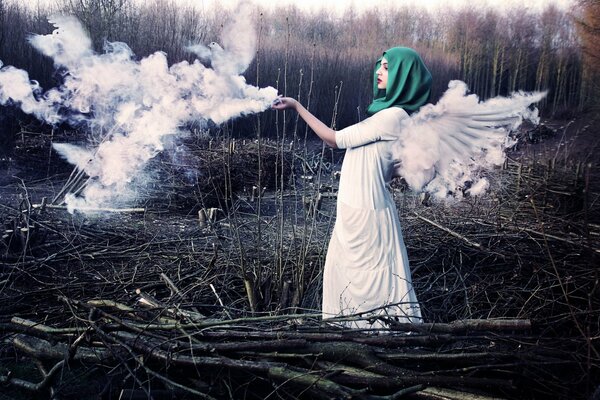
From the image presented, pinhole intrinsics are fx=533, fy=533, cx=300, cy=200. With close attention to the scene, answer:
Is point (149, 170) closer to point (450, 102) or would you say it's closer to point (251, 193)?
point (251, 193)

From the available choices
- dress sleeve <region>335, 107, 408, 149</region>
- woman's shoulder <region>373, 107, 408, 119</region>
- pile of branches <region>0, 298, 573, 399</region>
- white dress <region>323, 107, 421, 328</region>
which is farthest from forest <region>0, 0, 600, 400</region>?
woman's shoulder <region>373, 107, 408, 119</region>

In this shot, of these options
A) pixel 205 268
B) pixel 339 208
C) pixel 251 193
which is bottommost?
pixel 251 193

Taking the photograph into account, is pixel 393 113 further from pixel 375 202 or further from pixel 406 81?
pixel 375 202

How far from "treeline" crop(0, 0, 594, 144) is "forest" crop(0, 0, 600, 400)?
0.28 feet

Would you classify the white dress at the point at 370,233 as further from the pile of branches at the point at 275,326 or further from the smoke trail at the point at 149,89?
the smoke trail at the point at 149,89

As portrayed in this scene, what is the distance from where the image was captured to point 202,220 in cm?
675

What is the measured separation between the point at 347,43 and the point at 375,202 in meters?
12.9

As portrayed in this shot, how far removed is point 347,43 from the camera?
15266mm

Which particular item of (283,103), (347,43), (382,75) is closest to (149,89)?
(283,103)

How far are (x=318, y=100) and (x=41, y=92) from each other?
6893 mm

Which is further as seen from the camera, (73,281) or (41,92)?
(41,92)

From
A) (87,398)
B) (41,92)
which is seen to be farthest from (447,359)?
(41,92)

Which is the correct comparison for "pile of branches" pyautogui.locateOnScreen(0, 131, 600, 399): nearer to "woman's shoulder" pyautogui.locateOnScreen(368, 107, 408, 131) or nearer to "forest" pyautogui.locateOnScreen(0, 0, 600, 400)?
"forest" pyautogui.locateOnScreen(0, 0, 600, 400)

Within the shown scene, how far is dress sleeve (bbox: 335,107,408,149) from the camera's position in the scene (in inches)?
123
